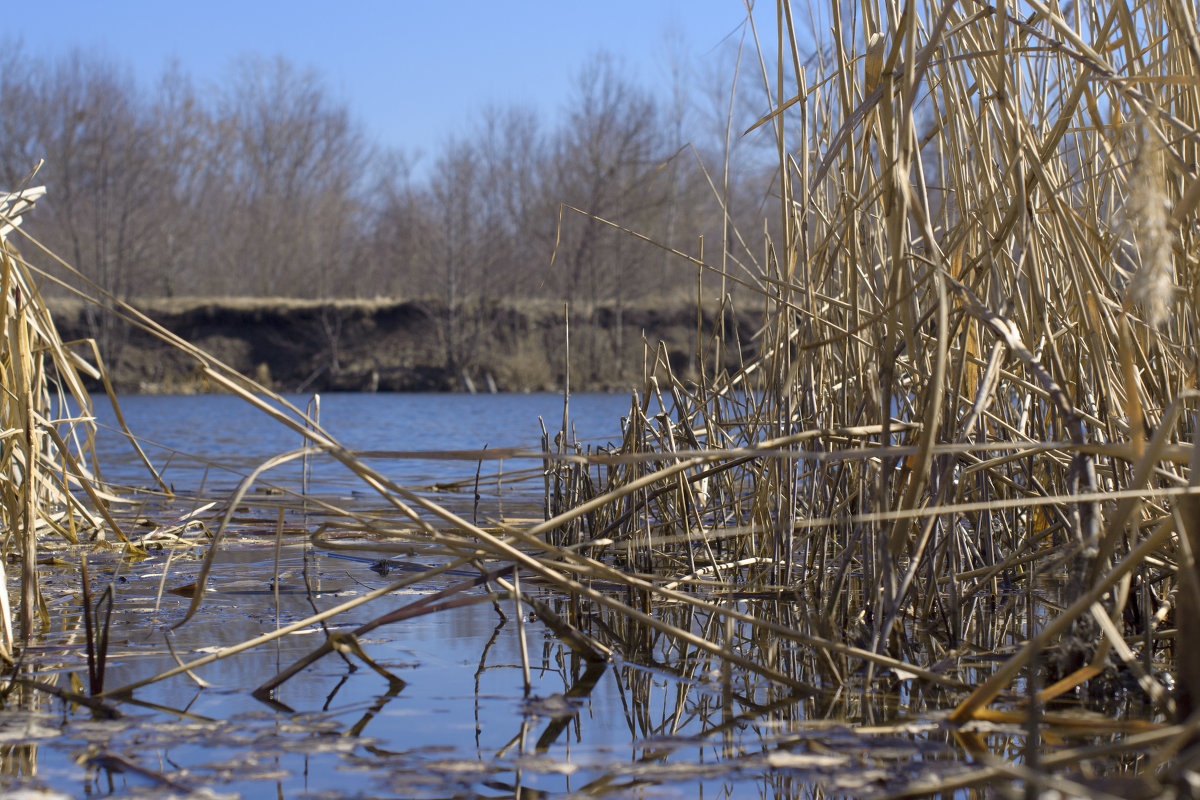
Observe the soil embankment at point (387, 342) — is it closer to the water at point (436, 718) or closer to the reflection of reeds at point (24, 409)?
the reflection of reeds at point (24, 409)

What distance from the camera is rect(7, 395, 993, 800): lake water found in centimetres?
121

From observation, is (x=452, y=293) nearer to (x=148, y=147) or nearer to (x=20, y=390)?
(x=148, y=147)

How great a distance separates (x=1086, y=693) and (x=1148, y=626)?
0.16 metres

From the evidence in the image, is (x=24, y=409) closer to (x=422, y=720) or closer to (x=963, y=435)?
(x=422, y=720)

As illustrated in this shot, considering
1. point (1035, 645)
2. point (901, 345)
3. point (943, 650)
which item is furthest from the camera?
point (943, 650)

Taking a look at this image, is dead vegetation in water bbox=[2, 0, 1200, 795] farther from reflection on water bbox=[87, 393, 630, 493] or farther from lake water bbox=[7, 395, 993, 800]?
reflection on water bbox=[87, 393, 630, 493]

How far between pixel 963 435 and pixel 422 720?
0.90m

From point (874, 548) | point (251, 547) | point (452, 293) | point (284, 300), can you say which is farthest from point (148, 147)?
point (874, 548)

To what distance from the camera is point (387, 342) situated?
2606 centimetres

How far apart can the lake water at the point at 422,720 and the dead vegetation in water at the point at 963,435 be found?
0.23 feet

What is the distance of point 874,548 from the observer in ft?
6.34

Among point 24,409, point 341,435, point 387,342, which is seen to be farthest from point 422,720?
point 387,342

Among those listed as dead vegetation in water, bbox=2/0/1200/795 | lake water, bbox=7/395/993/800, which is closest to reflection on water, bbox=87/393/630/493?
lake water, bbox=7/395/993/800

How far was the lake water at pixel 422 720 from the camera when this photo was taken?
121 cm
